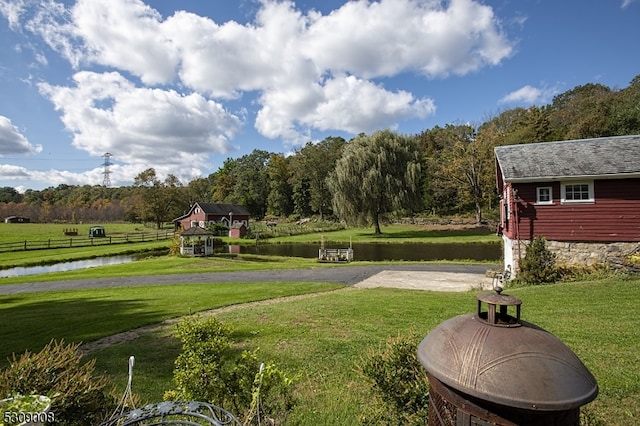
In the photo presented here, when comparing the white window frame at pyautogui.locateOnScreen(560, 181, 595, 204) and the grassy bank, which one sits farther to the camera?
the grassy bank

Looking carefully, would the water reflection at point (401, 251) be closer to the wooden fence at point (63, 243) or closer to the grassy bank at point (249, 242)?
the grassy bank at point (249, 242)

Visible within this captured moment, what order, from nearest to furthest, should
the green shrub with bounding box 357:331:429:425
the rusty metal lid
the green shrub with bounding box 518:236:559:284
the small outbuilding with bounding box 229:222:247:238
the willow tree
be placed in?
the rusty metal lid → the green shrub with bounding box 357:331:429:425 → the green shrub with bounding box 518:236:559:284 → the willow tree → the small outbuilding with bounding box 229:222:247:238

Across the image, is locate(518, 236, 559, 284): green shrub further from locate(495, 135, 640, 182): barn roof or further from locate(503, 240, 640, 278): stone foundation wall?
locate(495, 135, 640, 182): barn roof

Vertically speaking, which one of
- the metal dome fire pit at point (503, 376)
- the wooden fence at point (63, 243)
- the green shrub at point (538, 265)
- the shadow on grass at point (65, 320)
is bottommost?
the shadow on grass at point (65, 320)

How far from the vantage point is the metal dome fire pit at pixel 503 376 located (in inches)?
70.6

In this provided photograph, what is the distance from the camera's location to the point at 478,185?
43.1 m

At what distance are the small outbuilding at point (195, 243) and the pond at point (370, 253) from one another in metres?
4.57

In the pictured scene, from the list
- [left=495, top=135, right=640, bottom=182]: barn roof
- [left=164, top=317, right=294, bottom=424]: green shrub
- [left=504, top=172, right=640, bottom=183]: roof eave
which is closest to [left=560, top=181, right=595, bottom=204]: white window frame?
[left=504, top=172, right=640, bottom=183]: roof eave

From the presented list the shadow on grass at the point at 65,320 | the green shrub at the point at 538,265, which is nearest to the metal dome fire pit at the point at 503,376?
the shadow on grass at the point at 65,320

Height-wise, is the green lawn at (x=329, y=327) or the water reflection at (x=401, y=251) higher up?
the green lawn at (x=329, y=327)

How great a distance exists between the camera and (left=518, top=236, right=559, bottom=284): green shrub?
40.0 feet

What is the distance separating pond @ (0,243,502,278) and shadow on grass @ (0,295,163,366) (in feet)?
46.1

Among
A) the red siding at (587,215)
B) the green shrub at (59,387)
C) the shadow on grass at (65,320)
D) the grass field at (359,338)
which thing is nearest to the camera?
the green shrub at (59,387)

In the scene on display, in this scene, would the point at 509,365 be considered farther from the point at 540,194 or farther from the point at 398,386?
the point at 540,194
